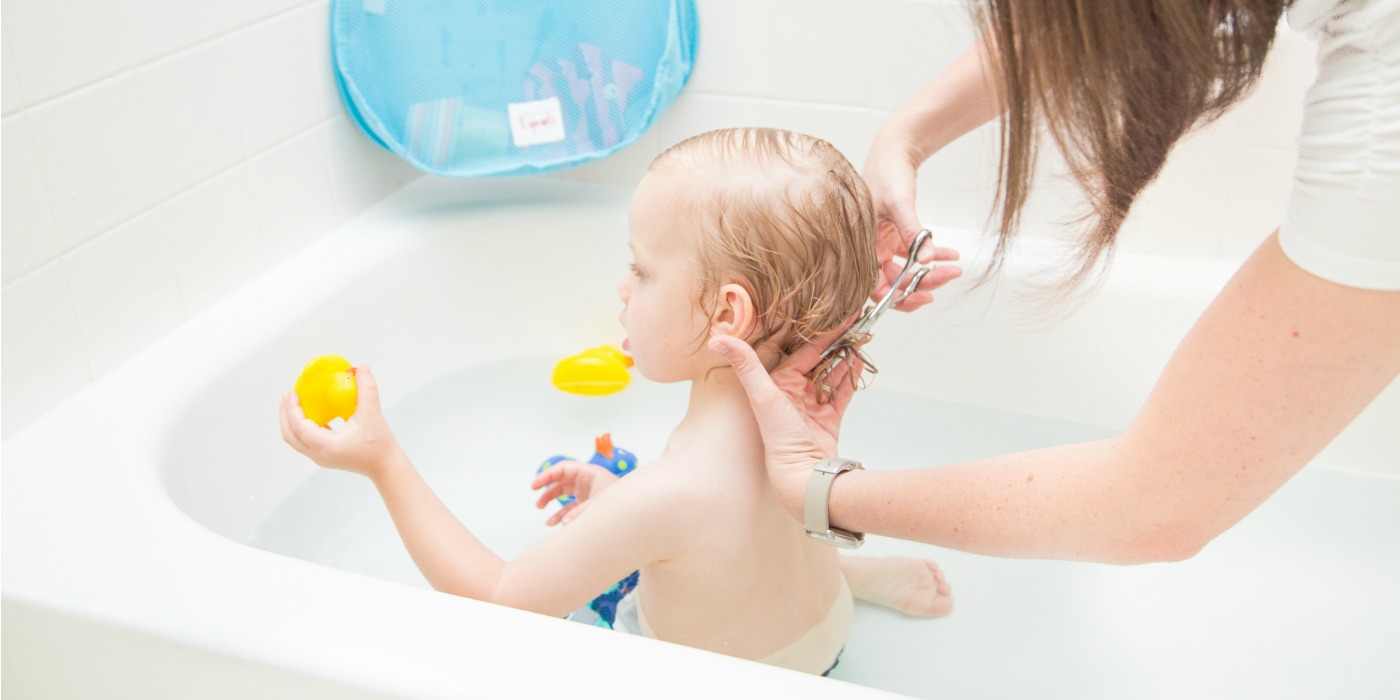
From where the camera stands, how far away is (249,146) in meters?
1.37

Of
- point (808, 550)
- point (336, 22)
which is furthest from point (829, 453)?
point (336, 22)

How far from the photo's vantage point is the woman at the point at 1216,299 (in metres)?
0.58

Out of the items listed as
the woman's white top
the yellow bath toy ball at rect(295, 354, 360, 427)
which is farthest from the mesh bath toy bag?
the woman's white top

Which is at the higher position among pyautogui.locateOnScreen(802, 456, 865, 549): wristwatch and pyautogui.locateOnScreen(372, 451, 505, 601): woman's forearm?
pyautogui.locateOnScreen(802, 456, 865, 549): wristwatch

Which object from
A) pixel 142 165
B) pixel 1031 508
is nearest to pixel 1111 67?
pixel 1031 508

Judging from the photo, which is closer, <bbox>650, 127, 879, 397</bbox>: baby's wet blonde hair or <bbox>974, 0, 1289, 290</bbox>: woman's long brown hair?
<bbox>974, 0, 1289, 290</bbox>: woman's long brown hair

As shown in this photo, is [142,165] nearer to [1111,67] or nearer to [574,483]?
[574,483]

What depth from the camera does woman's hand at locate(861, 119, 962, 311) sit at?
1072 millimetres

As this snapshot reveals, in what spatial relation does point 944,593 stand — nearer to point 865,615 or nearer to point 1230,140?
point 865,615

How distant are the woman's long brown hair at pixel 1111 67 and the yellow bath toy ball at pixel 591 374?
91 centimetres

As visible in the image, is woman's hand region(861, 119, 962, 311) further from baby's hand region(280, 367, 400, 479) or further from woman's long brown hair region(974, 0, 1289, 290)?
baby's hand region(280, 367, 400, 479)

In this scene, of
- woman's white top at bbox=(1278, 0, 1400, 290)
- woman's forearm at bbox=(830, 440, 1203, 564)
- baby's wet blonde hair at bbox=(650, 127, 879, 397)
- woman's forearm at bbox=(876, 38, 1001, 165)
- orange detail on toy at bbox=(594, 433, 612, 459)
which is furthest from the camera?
orange detail on toy at bbox=(594, 433, 612, 459)

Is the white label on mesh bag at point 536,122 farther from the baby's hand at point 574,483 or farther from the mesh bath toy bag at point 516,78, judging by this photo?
the baby's hand at point 574,483

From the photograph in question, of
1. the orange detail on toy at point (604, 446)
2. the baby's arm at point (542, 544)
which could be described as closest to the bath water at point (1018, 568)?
the orange detail on toy at point (604, 446)
